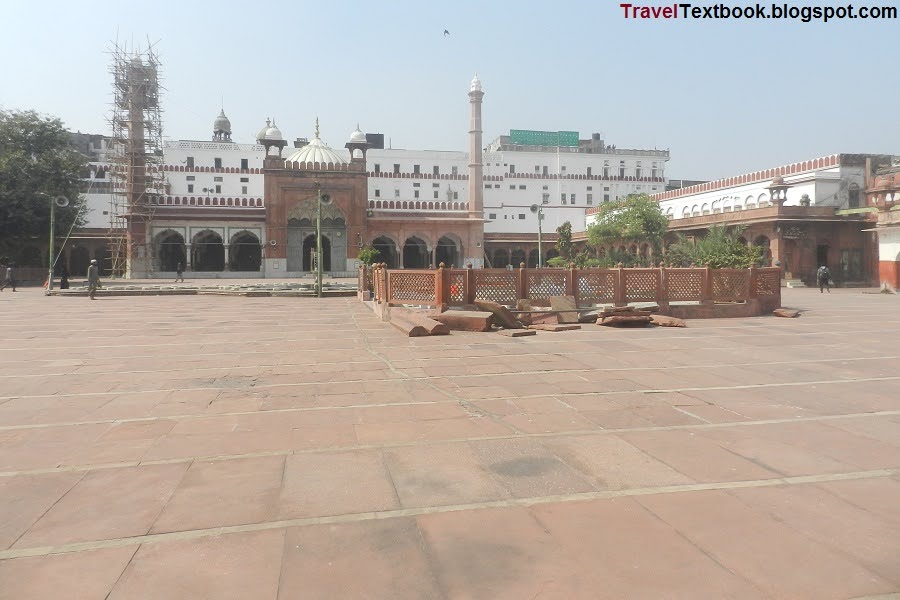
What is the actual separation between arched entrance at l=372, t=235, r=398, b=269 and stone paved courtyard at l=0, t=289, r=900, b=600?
113 feet

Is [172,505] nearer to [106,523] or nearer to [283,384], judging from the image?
[106,523]

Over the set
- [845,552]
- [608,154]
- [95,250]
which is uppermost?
[608,154]

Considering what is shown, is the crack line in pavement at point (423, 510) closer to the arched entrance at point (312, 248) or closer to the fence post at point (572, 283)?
the fence post at point (572, 283)

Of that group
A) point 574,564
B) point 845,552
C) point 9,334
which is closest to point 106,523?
point 574,564

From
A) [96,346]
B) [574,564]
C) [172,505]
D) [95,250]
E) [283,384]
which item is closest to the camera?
[574,564]

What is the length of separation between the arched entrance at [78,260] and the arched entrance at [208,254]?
8.13m

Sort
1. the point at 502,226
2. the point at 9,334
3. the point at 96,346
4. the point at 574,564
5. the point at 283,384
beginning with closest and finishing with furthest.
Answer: the point at 574,564
the point at 283,384
the point at 96,346
the point at 9,334
the point at 502,226

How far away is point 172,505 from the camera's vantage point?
3.07m

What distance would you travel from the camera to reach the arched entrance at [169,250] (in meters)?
38.2

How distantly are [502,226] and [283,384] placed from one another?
4958 cm

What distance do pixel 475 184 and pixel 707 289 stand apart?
2994 cm

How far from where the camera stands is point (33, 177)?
3278 centimetres

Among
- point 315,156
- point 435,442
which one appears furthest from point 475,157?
point 435,442

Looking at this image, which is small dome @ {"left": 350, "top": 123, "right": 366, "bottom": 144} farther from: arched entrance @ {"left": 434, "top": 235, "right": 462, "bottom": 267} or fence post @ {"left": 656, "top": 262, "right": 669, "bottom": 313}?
fence post @ {"left": 656, "top": 262, "right": 669, "bottom": 313}
